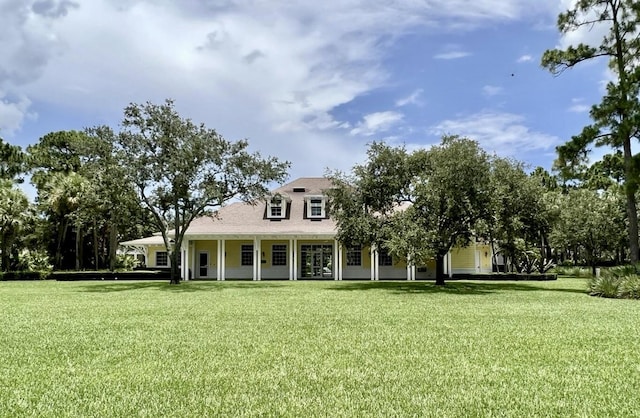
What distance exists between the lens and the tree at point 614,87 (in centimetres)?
1900

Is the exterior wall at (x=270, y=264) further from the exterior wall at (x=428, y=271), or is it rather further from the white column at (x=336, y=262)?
the exterior wall at (x=428, y=271)

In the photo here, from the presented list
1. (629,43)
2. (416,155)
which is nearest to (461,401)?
(416,155)

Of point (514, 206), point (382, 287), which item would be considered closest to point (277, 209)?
point (382, 287)

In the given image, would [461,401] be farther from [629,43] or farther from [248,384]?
[629,43]

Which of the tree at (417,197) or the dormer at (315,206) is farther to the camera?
the dormer at (315,206)

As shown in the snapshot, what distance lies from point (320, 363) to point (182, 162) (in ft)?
59.2

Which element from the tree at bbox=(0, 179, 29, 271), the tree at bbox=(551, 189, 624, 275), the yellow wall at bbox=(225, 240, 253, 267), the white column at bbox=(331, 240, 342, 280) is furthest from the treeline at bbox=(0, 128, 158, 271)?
the tree at bbox=(551, 189, 624, 275)

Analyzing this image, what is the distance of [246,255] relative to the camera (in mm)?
32031

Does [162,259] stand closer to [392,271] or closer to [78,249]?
[78,249]

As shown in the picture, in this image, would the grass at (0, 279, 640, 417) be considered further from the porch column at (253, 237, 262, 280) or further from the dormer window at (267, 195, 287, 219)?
the dormer window at (267, 195, 287, 219)

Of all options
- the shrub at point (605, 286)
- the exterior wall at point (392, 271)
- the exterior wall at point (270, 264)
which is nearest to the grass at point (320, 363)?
the shrub at point (605, 286)

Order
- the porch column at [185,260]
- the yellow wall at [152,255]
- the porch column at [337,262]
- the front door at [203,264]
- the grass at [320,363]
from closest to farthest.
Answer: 1. the grass at [320,363]
2. the porch column at [337,262]
3. the porch column at [185,260]
4. the front door at [203,264]
5. the yellow wall at [152,255]

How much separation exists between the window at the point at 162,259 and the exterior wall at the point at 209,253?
198 inches

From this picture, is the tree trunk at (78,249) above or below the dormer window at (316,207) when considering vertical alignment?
below
